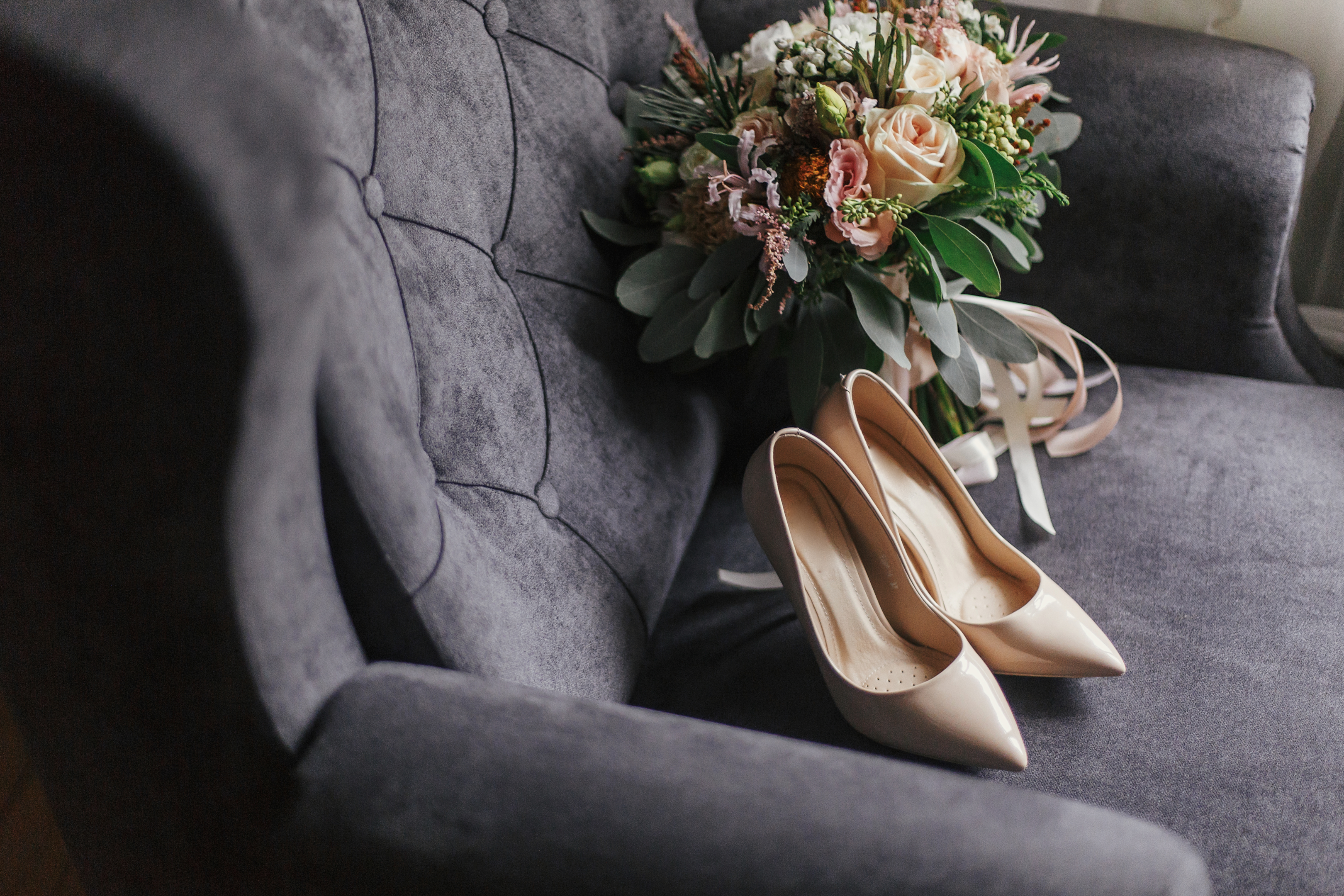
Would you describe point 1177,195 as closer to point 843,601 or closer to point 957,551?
point 957,551

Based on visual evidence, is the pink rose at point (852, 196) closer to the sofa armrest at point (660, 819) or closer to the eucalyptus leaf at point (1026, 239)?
the eucalyptus leaf at point (1026, 239)

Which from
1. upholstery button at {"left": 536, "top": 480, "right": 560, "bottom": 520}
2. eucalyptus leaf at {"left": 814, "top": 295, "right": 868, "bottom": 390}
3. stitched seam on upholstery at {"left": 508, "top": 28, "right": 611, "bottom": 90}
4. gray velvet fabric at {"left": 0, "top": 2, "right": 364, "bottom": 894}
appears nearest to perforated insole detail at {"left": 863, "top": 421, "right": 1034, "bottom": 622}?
eucalyptus leaf at {"left": 814, "top": 295, "right": 868, "bottom": 390}

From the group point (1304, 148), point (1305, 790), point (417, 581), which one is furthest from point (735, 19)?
point (1305, 790)

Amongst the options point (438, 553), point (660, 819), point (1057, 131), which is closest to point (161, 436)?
point (438, 553)

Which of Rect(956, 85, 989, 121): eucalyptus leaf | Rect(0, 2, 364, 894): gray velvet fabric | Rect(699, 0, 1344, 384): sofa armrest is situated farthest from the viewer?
Rect(699, 0, 1344, 384): sofa armrest

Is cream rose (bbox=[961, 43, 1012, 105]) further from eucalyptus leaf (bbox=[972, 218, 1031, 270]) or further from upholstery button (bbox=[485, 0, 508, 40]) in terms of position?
upholstery button (bbox=[485, 0, 508, 40])

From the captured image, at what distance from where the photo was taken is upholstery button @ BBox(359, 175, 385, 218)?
0.56m

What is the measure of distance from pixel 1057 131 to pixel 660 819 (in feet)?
2.67

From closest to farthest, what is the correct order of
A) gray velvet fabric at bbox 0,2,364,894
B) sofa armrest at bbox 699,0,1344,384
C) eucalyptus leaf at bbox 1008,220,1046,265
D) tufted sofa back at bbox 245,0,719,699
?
gray velvet fabric at bbox 0,2,364,894 < tufted sofa back at bbox 245,0,719,699 < eucalyptus leaf at bbox 1008,220,1046,265 < sofa armrest at bbox 699,0,1344,384

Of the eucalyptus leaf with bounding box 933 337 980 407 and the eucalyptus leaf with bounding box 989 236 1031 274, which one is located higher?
the eucalyptus leaf with bounding box 989 236 1031 274

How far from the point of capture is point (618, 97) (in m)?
0.86

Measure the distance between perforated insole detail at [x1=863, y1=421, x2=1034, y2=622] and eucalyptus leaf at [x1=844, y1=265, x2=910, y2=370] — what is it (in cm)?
14

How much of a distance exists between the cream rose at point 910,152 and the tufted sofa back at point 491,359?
0.85 feet

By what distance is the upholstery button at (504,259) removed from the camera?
69cm
